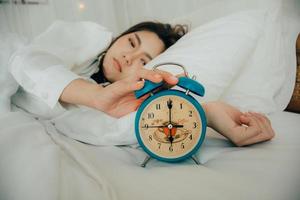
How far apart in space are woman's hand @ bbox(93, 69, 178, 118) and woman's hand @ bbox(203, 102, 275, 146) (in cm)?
16

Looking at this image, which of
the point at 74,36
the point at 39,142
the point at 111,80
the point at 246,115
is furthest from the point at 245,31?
the point at 39,142

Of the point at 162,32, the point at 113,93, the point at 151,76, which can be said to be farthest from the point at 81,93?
the point at 162,32

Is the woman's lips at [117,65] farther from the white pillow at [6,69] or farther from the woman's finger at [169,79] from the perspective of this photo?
the woman's finger at [169,79]

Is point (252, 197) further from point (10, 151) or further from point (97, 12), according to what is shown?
point (97, 12)

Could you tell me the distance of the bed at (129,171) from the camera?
18.8 inches

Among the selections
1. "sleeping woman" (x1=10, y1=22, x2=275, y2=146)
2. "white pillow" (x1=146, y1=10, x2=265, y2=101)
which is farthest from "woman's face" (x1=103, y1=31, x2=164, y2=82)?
"white pillow" (x1=146, y1=10, x2=265, y2=101)

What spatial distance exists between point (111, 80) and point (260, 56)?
0.50m

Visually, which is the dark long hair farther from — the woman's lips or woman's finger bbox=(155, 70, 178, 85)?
woman's finger bbox=(155, 70, 178, 85)

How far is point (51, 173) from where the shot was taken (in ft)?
1.59

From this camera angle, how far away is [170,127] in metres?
0.62

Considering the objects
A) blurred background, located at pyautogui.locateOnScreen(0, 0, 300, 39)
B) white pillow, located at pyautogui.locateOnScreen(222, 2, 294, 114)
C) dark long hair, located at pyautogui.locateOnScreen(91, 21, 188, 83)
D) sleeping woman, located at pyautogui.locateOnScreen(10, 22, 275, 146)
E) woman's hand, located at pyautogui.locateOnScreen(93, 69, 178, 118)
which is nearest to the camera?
woman's hand, located at pyautogui.locateOnScreen(93, 69, 178, 118)

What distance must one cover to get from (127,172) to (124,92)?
0.16 m

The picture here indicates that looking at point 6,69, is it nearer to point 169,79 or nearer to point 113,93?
point 113,93

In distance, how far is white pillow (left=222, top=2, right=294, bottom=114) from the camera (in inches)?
38.5
